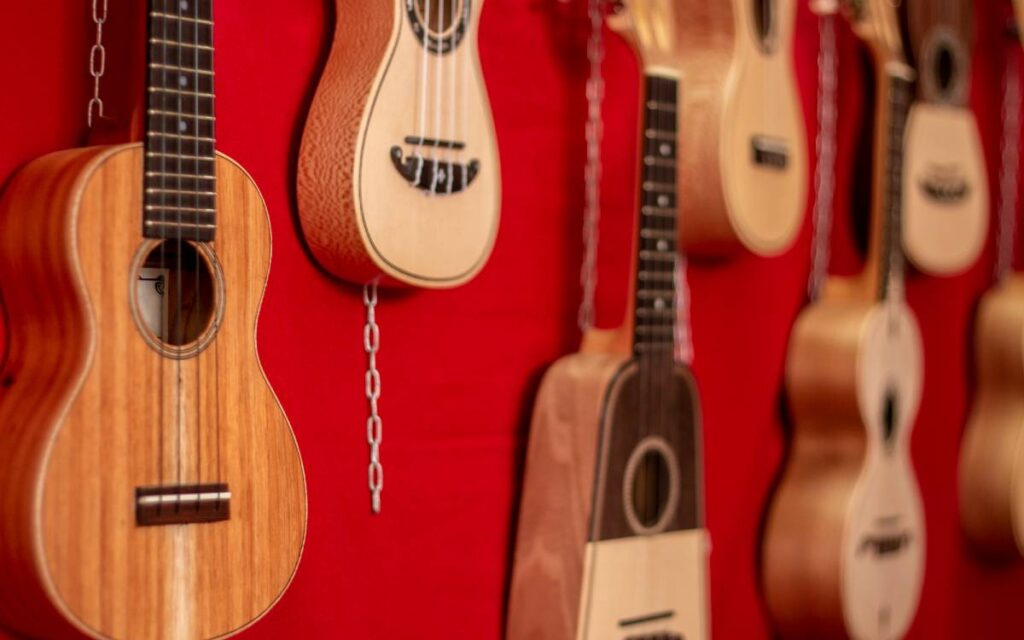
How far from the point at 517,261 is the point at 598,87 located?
309mm

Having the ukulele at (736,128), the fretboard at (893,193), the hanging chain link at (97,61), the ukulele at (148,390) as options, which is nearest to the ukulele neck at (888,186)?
the fretboard at (893,193)

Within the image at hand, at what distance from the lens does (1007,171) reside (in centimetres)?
277

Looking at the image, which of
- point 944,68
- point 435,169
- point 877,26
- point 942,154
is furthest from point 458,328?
point 944,68

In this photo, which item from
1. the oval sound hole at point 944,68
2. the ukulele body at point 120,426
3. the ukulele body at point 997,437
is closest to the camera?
the ukulele body at point 120,426

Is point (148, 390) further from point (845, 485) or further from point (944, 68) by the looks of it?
point (944, 68)

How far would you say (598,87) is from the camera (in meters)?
1.94

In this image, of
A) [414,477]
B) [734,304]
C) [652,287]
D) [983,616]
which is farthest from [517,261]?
[983,616]

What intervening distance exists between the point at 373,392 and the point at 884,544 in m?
1.05

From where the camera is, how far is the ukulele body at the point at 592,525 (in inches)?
67.5

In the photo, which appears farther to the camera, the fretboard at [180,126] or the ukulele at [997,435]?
the ukulele at [997,435]

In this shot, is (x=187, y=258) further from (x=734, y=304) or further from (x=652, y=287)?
(x=734, y=304)

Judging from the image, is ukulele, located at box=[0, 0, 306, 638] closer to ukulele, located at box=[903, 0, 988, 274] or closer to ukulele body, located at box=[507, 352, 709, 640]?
ukulele body, located at box=[507, 352, 709, 640]

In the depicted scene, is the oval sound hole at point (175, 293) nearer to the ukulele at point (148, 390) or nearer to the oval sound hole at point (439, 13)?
the ukulele at point (148, 390)

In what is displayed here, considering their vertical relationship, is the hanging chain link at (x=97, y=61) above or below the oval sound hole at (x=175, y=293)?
above
